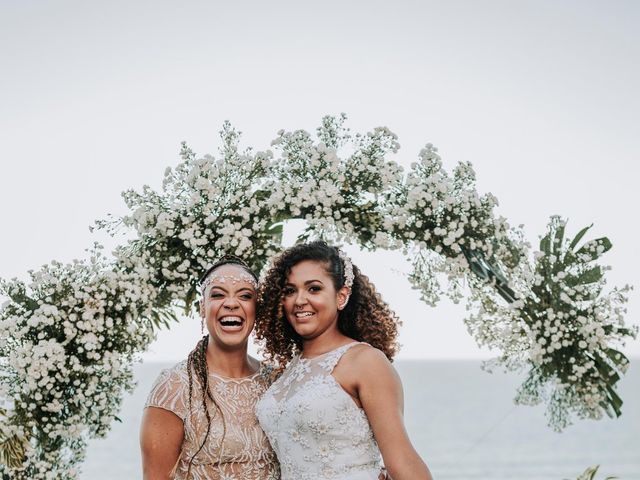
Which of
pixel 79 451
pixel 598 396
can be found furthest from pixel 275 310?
pixel 598 396

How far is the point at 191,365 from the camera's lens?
187 inches

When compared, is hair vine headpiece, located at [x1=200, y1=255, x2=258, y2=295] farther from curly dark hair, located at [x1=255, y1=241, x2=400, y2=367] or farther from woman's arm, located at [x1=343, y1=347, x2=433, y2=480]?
woman's arm, located at [x1=343, y1=347, x2=433, y2=480]

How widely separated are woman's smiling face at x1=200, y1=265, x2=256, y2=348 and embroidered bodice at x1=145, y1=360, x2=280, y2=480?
326 millimetres

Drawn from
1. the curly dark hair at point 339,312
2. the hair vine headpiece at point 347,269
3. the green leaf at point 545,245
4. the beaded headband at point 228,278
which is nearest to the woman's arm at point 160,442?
the curly dark hair at point 339,312

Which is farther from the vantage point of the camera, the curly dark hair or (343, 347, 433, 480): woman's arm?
the curly dark hair

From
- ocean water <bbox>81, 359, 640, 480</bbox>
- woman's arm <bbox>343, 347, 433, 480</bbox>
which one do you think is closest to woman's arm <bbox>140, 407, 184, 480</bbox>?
woman's arm <bbox>343, 347, 433, 480</bbox>

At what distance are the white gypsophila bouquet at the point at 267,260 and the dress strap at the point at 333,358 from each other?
125 centimetres

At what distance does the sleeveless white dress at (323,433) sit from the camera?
4.22m

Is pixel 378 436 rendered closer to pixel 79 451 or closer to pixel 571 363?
pixel 571 363

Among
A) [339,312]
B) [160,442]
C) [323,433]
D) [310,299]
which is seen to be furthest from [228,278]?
[323,433]

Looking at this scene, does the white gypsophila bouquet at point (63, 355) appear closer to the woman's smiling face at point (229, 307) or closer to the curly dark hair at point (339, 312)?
the woman's smiling face at point (229, 307)

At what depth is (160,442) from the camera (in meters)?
4.47

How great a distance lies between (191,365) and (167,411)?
1.14 feet

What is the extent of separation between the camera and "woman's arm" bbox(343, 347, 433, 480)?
4121 millimetres
